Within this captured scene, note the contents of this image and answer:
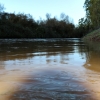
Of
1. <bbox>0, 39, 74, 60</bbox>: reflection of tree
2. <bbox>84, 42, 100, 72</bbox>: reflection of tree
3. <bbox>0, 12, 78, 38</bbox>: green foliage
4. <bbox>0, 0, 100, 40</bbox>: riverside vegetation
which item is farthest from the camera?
<bbox>0, 12, 78, 38</bbox>: green foliage

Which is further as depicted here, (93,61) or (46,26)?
(46,26)

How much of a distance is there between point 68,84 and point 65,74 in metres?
1.25

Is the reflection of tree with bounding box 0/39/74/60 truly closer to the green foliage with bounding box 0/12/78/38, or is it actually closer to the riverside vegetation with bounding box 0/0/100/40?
the riverside vegetation with bounding box 0/0/100/40

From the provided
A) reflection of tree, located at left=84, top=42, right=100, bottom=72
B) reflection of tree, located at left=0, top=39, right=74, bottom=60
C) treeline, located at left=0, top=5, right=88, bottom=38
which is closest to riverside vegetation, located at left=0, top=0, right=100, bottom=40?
treeline, located at left=0, top=5, right=88, bottom=38

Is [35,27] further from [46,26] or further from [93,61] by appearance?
[93,61]

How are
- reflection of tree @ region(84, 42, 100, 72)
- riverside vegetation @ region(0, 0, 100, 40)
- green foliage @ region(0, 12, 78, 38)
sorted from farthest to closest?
green foliage @ region(0, 12, 78, 38)
riverside vegetation @ region(0, 0, 100, 40)
reflection of tree @ region(84, 42, 100, 72)

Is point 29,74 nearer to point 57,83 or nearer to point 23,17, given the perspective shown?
point 57,83

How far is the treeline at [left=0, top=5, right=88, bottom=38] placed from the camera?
2655 inches

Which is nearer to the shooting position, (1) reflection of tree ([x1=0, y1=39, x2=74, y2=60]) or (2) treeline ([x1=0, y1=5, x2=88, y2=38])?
(1) reflection of tree ([x1=0, y1=39, x2=74, y2=60])

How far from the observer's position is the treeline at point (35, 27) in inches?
2655

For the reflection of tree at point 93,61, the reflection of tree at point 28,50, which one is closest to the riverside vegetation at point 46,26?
the reflection of tree at point 28,50

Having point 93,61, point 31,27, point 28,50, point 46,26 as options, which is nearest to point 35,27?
point 31,27

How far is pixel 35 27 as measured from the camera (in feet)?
266

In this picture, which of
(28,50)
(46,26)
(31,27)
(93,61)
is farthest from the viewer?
(46,26)
